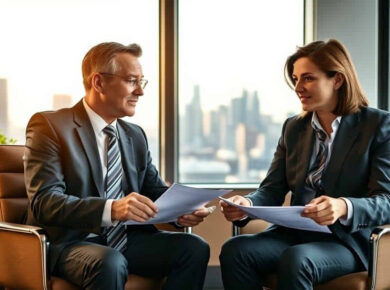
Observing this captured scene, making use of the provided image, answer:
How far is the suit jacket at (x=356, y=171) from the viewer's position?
271 cm

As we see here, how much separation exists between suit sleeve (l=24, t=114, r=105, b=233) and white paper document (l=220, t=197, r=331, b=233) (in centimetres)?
53

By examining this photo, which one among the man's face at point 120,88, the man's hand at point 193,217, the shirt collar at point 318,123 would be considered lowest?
the man's hand at point 193,217

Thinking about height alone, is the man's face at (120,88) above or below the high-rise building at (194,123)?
above

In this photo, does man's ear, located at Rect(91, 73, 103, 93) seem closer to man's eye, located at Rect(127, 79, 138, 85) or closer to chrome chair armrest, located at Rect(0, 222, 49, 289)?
man's eye, located at Rect(127, 79, 138, 85)

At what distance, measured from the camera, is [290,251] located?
264cm

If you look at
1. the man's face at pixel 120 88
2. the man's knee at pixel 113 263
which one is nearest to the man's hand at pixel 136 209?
the man's knee at pixel 113 263

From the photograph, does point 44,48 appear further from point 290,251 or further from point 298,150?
point 290,251

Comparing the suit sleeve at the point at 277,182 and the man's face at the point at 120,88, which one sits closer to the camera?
the man's face at the point at 120,88

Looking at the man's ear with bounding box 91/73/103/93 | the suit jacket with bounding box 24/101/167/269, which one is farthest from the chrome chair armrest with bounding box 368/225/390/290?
the man's ear with bounding box 91/73/103/93

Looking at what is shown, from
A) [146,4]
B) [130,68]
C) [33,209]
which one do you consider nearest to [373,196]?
[130,68]

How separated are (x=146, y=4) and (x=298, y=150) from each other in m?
1.77

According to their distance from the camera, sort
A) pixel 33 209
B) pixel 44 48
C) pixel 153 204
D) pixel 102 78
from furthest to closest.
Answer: pixel 44 48
pixel 102 78
pixel 33 209
pixel 153 204

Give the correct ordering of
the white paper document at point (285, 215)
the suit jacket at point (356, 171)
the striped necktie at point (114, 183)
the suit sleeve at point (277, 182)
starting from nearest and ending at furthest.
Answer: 1. the white paper document at point (285, 215)
2. the suit jacket at point (356, 171)
3. the striped necktie at point (114, 183)
4. the suit sleeve at point (277, 182)

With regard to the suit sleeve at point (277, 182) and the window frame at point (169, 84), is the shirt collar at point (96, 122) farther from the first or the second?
the window frame at point (169, 84)
